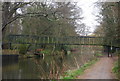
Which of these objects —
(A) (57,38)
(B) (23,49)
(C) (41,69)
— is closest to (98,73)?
(C) (41,69)

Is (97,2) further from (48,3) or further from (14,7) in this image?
(14,7)

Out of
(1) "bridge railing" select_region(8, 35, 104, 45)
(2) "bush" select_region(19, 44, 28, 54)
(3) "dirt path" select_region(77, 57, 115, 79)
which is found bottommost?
(2) "bush" select_region(19, 44, 28, 54)

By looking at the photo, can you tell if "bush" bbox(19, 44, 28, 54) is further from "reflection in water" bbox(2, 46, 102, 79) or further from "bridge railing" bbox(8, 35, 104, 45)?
"reflection in water" bbox(2, 46, 102, 79)

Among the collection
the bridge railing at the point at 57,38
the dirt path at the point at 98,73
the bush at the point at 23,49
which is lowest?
the bush at the point at 23,49

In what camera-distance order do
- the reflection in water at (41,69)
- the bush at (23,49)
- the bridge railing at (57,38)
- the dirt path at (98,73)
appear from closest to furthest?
the dirt path at (98,73)
the reflection in water at (41,69)
the bridge railing at (57,38)
the bush at (23,49)

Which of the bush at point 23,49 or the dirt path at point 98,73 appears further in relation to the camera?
the bush at point 23,49

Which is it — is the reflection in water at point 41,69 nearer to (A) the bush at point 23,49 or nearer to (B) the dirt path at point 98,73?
(B) the dirt path at point 98,73

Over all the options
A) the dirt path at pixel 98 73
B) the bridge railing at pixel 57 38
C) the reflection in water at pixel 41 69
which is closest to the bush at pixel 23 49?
the bridge railing at pixel 57 38

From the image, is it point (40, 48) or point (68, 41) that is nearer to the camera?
point (68, 41)

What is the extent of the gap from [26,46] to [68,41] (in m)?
6.99

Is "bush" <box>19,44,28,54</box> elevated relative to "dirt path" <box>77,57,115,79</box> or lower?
lower

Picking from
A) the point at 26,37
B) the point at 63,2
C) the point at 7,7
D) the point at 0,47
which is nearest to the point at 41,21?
the point at 26,37

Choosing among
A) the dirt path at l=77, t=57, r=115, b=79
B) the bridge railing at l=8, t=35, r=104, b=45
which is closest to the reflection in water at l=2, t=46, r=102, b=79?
the dirt path at l=77, t=57, r=115, b=79

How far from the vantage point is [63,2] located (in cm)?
1167
